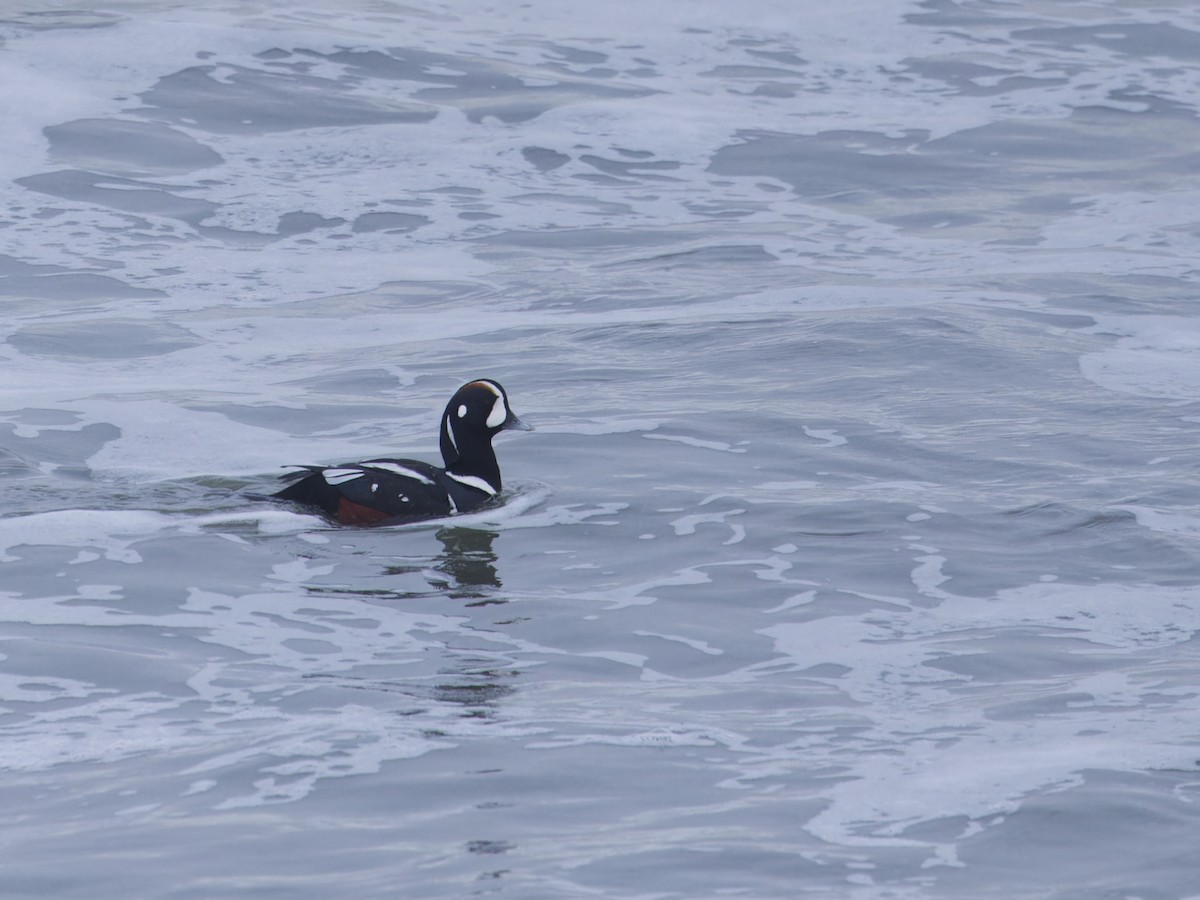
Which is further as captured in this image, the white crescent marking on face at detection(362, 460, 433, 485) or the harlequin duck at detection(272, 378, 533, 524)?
the white crescent marking on face at detection(362, 460, 433, 485)

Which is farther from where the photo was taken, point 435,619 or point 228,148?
point 228,148

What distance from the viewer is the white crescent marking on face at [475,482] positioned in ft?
27.7

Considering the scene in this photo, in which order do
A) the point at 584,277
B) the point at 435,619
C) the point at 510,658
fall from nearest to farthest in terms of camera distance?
1. the point at 510,658
2. the point at 435,619
3. the point at 584,277

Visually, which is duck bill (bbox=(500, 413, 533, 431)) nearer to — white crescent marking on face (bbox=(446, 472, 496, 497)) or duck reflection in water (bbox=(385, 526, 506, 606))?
white crescent marking on face (bbox=(446, 472, 496, 497))

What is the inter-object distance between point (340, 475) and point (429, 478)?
0.45 meters

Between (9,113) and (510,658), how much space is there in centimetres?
1190

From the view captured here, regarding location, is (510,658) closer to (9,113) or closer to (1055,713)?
(1055,713)

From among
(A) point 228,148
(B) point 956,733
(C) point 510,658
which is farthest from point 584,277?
(B) point 956,733

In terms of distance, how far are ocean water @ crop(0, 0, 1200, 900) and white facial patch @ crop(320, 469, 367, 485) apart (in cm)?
20

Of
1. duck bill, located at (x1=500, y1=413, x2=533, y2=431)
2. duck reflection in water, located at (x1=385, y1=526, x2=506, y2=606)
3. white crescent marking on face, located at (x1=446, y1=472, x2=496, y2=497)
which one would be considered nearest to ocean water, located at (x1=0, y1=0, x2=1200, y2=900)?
duck reflection in water, located at (x1=385, y1=526, x2=506, y2=606)

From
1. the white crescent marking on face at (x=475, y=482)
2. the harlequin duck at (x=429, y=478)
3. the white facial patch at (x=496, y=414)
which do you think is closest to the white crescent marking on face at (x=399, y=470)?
the harlequin duck at (x=429, y=478)

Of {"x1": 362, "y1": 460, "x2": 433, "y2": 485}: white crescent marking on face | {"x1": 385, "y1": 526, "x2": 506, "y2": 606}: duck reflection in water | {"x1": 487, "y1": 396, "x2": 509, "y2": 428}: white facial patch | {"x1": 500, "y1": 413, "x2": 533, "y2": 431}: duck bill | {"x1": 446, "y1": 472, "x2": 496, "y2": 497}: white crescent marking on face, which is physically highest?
{"x1": 487, "y1": 396, "x2": 509, "y2": 428}: white facial patch

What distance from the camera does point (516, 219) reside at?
581 inches

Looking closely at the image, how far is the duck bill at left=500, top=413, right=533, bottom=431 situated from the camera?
8.73 metres
